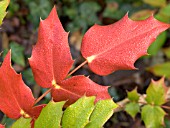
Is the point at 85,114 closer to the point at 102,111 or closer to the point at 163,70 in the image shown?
the point at 102,111

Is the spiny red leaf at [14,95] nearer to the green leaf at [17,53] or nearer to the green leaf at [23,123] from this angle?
the green leaf at [23,123]

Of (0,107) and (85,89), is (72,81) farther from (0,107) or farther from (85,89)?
(0,107)

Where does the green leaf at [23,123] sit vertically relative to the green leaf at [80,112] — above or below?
above

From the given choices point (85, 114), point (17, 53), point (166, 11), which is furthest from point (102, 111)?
point (166, 11)

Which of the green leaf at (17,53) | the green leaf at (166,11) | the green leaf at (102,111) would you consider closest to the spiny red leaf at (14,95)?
the green leaf at (102,111)

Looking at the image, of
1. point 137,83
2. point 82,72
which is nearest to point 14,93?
point 82,72

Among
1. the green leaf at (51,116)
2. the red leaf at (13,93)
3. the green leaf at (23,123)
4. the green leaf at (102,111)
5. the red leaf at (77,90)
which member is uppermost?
the red leaf at (13,93)
